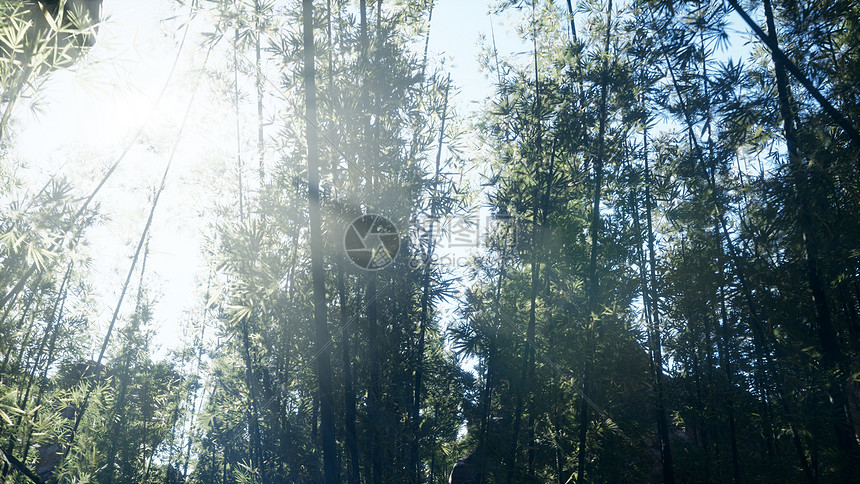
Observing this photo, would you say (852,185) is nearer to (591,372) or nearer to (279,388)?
(591,372)

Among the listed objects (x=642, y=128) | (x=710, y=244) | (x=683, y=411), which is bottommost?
(x=683, y=411)

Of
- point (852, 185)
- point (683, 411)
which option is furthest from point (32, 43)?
point (683, 411)

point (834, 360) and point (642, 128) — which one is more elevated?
point (642, 128)

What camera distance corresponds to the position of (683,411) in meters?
5.95

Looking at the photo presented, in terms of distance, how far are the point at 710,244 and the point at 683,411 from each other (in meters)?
2.18

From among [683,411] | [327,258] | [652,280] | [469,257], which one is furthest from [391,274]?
[683,411]

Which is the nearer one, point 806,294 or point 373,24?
point 806,294

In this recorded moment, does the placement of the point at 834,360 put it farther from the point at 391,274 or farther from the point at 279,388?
the point at 279,388

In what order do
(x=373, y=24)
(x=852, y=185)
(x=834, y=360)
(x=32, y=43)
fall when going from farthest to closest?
(x=373, y=24) → (x=834, y=360) → (x=852, y=185) → (x=32, y=43)

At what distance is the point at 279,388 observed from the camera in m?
6.89

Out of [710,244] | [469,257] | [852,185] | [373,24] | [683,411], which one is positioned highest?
[373,24]

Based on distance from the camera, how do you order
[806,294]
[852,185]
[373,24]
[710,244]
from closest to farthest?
[852,185] → [806,294] → [710,244] → [373,24]

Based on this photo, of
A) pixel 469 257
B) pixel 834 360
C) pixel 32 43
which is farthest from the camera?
pixel 469 257

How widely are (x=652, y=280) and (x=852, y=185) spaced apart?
7.89ft
